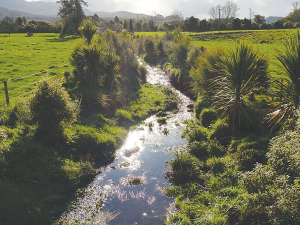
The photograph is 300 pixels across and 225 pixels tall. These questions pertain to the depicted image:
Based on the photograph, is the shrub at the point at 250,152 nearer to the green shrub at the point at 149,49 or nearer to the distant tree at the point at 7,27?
the green shrub at the point at 149,49

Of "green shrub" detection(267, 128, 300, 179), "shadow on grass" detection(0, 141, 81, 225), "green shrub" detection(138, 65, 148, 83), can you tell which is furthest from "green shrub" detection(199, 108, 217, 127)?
"green shrub" detection(138, 65, 148, 83)

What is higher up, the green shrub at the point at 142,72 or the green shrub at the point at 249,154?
the green shrub at the point at 142,72

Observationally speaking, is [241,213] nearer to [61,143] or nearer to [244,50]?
[244,50]

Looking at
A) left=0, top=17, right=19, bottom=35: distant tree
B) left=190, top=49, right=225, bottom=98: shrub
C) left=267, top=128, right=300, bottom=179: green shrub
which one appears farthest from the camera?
left=0, top=17, right=19, bottom=35: distant tree

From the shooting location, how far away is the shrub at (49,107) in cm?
1170

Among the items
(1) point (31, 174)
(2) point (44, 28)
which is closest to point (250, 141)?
(1) point (31, 174)

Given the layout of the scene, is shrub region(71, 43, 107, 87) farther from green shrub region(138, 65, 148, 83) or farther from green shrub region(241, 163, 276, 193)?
green shrub region(241, 163, 276, 193)

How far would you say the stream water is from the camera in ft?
30.1

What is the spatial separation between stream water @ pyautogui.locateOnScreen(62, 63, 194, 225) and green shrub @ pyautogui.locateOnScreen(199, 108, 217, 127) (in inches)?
74.8

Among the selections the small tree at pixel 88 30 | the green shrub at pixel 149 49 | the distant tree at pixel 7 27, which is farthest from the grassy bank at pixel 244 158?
the distant tree at pixel 7 27

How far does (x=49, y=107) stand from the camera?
1176 centimetres

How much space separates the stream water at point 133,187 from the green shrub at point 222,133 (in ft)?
6.85

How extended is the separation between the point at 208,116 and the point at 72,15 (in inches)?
2469

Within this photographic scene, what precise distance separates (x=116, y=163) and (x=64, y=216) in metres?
4.42
